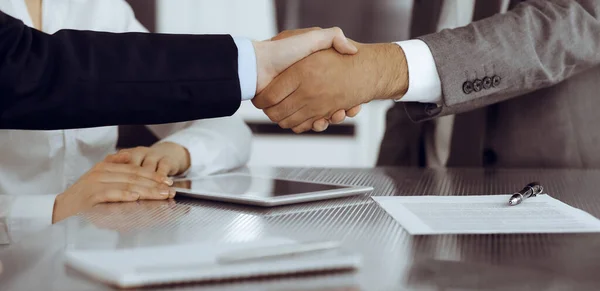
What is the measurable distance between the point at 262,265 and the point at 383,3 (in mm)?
2897

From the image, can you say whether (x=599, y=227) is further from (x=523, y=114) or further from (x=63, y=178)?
(x=63, y=178)

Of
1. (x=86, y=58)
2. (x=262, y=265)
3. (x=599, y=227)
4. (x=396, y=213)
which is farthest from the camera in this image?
(x=86, y=58)

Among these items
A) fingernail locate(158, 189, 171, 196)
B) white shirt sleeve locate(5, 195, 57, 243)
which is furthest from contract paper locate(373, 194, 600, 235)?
white shirt sleeve locate(5, 195, 57, 243)

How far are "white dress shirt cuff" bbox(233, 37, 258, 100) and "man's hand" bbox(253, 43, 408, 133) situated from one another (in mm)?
126

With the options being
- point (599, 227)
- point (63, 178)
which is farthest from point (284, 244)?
point (63, 178)

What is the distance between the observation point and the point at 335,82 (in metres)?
1.42

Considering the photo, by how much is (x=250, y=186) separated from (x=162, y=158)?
277 mm

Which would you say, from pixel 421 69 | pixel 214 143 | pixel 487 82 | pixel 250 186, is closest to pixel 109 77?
pixel 250 186

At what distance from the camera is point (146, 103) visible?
43.8 inches

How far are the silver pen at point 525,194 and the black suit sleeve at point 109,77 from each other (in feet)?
1.47

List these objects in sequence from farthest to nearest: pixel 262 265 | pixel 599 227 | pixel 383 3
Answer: pixel 383 3 → pixel 599 227 → pixel 262 265

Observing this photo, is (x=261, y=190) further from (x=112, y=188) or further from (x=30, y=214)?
(x=30, y=214)

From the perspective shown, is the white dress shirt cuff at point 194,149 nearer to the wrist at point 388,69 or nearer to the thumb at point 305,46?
the thumb at point 305,46

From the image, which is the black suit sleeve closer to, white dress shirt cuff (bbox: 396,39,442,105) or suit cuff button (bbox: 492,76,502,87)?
white dress shirt cuff (bbox: 396,39,442,105)
